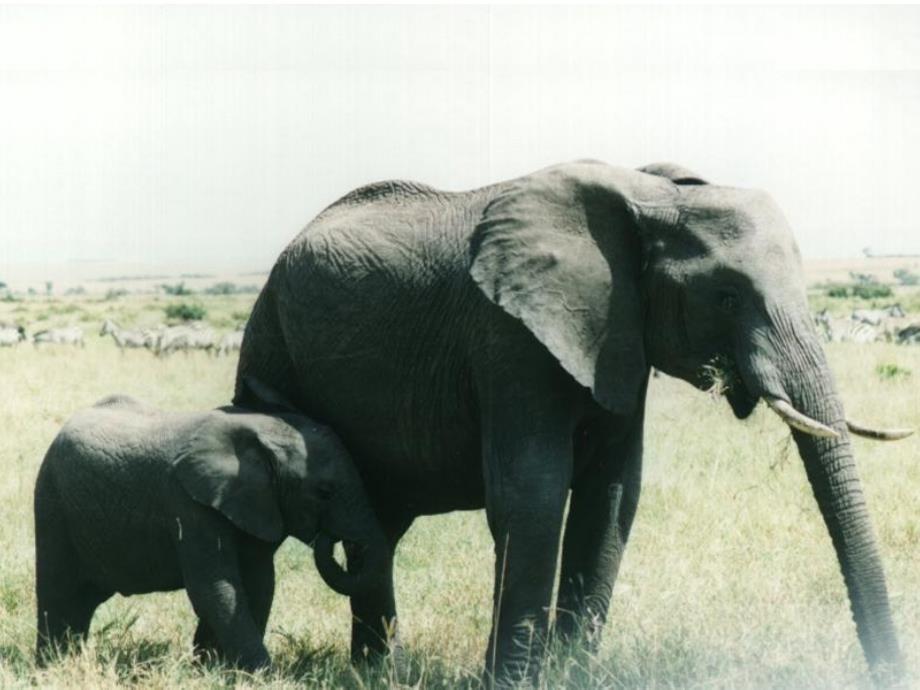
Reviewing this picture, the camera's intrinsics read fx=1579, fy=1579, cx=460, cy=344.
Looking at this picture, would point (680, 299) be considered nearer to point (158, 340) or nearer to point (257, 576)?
point (257, 576)

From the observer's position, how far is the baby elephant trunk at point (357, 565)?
6.64 m

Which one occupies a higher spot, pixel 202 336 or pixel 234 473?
pixel 234 473

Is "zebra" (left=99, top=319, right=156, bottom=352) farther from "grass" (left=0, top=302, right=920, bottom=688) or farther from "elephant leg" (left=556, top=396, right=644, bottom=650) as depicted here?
"elephant leg" (left=556, top=396, right=644, bottom=650)

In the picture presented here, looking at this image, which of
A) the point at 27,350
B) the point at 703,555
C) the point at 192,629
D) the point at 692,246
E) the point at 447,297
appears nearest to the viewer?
the point at 692,246

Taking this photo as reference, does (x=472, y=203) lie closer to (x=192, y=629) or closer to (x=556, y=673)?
(x=556, y=673)

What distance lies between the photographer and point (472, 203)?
6699 millimetres

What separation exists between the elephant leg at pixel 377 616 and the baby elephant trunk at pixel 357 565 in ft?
0.56

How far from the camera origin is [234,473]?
6.65 meters

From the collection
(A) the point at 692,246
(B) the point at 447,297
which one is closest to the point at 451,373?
(B) the point at 447,297

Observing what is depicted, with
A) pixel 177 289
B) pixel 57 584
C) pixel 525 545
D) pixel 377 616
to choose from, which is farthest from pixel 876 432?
pixel 177 289

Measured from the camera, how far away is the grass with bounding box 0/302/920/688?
6578 millimetres

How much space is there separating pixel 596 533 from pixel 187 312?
3627 centimetres

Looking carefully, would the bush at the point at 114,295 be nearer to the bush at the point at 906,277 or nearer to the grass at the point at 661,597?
the bush at the point at 906,277

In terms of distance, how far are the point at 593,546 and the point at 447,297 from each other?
1286 millimetres
